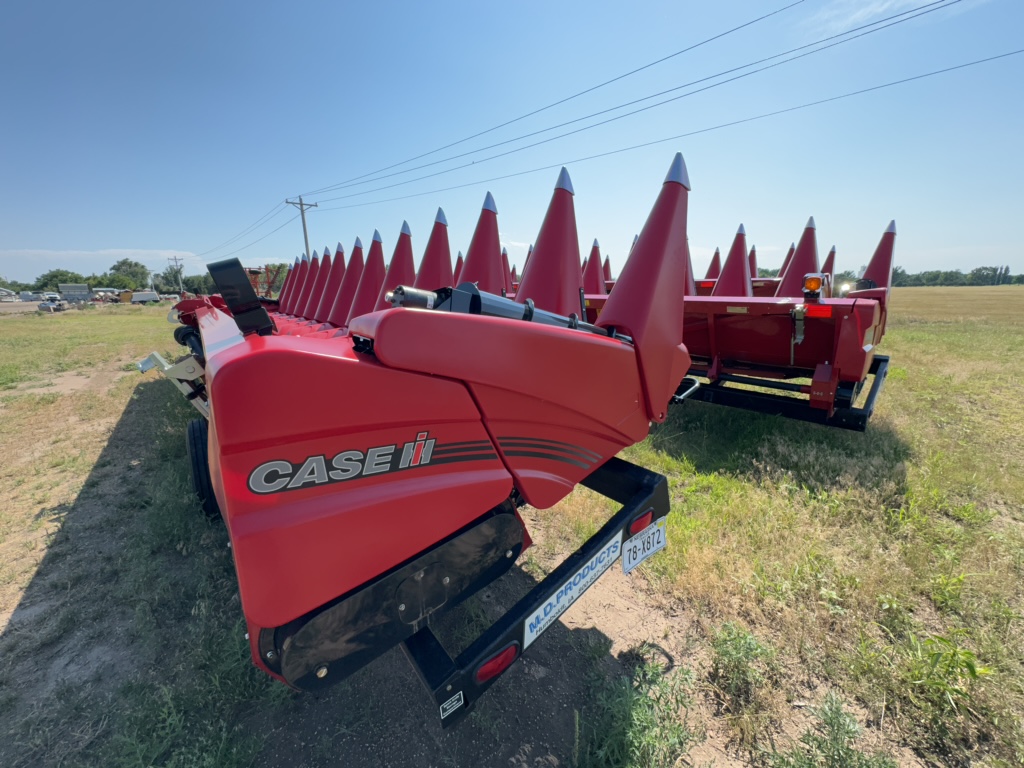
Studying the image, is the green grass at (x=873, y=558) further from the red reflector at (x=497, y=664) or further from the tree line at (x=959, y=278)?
the tree line at (x=959, y=278)

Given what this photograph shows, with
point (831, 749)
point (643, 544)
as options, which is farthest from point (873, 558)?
point (643, 544)

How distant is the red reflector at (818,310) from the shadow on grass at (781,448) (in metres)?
1.26

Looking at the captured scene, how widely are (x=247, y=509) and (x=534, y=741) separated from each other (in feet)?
4.90

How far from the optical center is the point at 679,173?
6.82 ft

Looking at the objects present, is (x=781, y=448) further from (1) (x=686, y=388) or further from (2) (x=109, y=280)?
(2) (x=109, y=280)

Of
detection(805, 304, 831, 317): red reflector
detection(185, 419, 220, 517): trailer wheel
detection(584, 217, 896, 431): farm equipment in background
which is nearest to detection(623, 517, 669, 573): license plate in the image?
detection(584, 217, 896, 431): farm equipment in background

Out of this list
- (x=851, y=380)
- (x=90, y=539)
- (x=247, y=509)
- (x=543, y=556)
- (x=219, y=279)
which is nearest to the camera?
(x=247, y=509)

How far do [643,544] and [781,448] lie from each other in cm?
275

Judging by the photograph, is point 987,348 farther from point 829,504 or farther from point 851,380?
point 829,504

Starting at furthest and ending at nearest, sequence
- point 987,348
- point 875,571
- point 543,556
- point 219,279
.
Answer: point 987,348 → point 543,556 → point 875,571 → point 219,279

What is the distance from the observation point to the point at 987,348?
10.5 m

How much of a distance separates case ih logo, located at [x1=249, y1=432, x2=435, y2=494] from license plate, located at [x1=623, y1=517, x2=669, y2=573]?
1147 millimetres

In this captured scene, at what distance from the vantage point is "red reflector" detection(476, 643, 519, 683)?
148 cm

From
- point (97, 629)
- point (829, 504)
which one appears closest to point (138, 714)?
point (97, 629)
